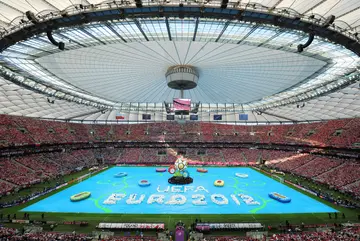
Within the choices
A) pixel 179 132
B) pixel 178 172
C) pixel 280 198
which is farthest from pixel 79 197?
pixel 179 132

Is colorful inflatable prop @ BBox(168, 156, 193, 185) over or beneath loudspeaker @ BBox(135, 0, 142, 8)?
beneath

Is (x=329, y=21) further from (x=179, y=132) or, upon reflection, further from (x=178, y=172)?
(x=179, y=132)

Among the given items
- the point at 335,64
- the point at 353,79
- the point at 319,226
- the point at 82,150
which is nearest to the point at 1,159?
the point at 82,150

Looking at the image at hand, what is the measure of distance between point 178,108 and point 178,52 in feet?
63.2

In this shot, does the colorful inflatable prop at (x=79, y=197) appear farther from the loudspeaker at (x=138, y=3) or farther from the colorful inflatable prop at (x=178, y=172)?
the loudspeaker at (x=138, y=3)

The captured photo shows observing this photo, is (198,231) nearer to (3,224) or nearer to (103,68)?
(3,224)

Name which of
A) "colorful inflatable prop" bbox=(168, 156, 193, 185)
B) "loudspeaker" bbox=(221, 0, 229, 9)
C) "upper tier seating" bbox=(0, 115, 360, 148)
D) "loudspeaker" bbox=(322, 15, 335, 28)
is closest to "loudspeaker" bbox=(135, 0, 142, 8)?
"loudspeaker" bbox=(221, 0, 229, 9)

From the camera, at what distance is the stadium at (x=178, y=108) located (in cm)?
1886

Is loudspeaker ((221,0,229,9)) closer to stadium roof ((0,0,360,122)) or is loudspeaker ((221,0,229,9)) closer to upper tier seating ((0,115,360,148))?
stadium roof ((0,0,360,122))

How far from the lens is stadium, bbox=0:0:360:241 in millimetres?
18859

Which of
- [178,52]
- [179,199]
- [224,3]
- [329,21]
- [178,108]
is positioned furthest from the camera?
[178,108]

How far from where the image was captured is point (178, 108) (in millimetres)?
51312

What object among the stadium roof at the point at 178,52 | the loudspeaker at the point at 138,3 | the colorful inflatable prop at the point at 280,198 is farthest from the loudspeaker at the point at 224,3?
the colorful inflatable prop at the point at 280,198

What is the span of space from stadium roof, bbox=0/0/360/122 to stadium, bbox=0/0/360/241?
0.19 m
